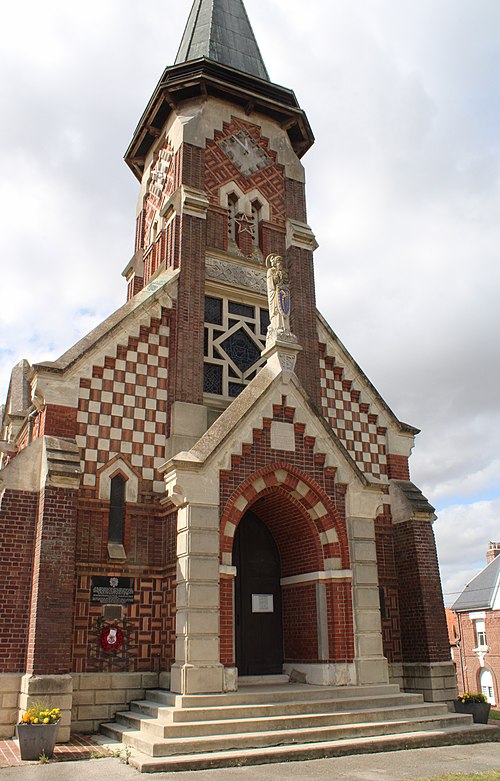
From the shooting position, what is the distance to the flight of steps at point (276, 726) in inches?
400

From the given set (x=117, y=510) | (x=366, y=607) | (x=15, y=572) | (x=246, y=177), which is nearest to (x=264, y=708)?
(x=366, y=607)

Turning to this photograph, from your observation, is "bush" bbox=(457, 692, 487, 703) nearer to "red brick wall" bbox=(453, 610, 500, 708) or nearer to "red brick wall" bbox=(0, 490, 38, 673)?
"red brick wall" bbox=(0, 490, 38, 673)

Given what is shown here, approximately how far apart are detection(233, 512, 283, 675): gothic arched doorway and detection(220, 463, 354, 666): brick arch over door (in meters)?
0.22

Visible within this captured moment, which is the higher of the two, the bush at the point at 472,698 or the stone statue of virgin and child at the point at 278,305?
the stone statue of virgin and child at the point at 278,305

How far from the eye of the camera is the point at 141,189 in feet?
73.3

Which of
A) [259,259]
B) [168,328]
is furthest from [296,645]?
[259,259]

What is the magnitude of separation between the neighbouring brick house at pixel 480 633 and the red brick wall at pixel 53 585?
34255 mm

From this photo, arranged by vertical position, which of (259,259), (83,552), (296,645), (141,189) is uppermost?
(141,189)

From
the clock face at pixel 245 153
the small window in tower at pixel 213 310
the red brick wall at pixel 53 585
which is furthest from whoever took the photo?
the clock face at pixel 245 153

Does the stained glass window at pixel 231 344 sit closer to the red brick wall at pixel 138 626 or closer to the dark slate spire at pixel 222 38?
the red brick wall at pixel 138 626

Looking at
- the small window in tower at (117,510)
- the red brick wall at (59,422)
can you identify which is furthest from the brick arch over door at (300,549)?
the red brick wall at (59,422)

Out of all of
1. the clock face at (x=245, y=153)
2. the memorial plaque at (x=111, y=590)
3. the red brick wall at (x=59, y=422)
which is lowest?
the memorial plaque at (x=111, y=590)

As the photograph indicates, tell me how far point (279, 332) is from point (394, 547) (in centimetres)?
647

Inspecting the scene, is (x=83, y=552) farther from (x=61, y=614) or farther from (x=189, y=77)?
(x=189, y=77)
